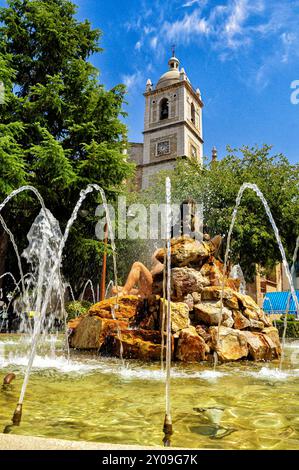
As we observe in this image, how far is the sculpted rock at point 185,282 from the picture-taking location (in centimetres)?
804

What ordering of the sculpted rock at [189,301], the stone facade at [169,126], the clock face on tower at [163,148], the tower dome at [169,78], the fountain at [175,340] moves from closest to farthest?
the fountain at [175,340] → the sculpted rock at [189,301] → the stone facade at [169,126] → the clock face on tower at [163,148] → the tower dome at [169,78]

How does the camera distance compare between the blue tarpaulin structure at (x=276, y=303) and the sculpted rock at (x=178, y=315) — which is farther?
the blue tarpaulin structure at (x=276, y=303)

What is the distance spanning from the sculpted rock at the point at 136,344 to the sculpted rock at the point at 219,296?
1.53 meters

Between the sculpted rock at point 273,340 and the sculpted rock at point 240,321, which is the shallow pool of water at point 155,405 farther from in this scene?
the sculpted rock at point 240,321

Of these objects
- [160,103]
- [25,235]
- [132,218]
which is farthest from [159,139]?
[25,235]

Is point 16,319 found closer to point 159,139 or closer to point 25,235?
point 25,235

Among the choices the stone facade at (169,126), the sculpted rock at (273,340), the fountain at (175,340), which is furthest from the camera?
the stone facade at (169,126)

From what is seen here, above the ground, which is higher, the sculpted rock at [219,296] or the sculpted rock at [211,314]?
the sculpted rock at [219,296]

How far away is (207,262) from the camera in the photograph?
8.99 metres

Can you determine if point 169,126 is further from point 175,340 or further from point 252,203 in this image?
point 175,340

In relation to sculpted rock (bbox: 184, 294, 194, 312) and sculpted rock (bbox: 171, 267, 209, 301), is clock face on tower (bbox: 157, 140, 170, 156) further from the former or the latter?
sculpted rock (bbox: 184, 294, 194, 312)

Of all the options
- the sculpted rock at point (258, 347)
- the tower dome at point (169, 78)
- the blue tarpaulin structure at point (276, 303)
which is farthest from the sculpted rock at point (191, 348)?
the tower dome at point (169, 78)

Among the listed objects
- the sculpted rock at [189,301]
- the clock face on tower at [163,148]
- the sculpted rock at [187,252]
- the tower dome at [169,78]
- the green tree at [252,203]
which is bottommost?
the sculpted rock at [189,301]

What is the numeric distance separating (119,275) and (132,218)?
475 centimetres
